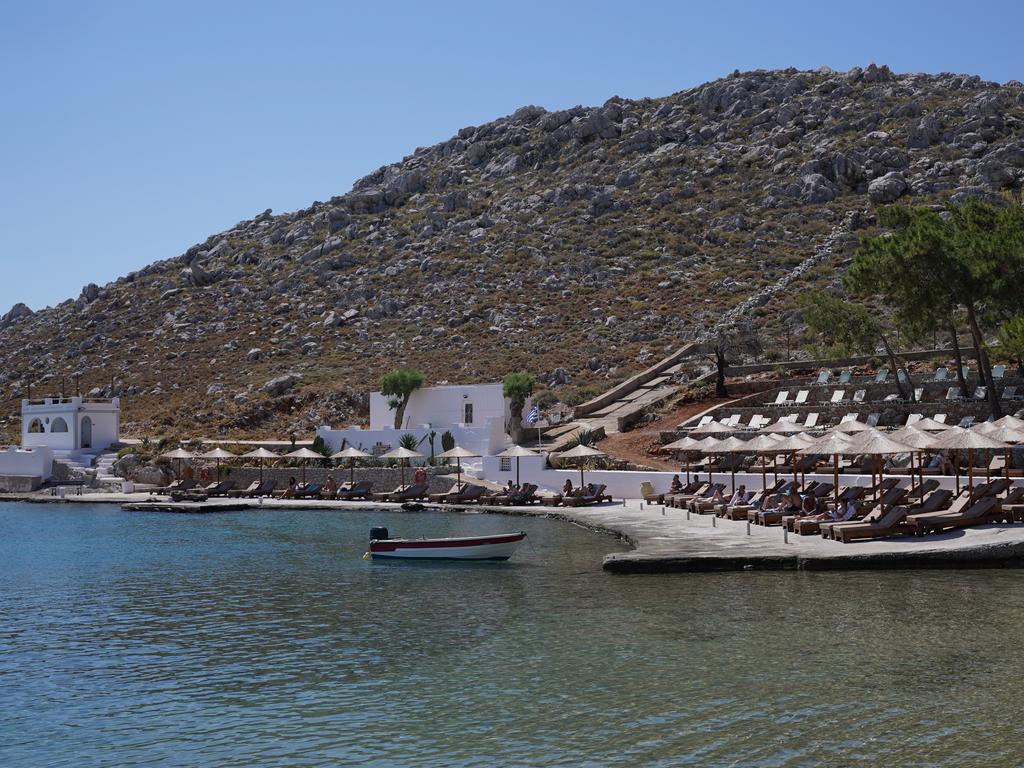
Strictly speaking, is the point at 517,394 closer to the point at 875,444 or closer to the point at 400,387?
the point at 400,387

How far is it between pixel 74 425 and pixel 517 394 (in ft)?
85.2

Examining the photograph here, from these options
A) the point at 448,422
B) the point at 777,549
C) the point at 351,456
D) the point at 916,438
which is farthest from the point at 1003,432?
the point at 448,422

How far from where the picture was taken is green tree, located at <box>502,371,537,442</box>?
4672 centimetres

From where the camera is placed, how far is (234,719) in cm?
1120

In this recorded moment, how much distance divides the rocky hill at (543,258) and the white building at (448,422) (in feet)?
28.0

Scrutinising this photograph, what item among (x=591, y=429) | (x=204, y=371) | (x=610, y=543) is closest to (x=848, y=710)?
(x=610, y=543)

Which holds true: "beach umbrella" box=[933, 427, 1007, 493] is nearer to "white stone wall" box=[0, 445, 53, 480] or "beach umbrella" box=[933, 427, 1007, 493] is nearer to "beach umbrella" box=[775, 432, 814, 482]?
"beach umbrella" box=[775, 432, 814, 482]

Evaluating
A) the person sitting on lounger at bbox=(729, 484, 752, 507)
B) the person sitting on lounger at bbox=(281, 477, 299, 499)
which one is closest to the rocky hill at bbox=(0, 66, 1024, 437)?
the person sitting on lounger at bbox=(281, 477, 299, 499)

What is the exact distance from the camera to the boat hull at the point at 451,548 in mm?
22594

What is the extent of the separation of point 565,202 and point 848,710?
8266 centimetres

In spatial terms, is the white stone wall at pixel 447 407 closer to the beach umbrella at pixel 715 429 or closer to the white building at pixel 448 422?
the white building at pixel 448 422

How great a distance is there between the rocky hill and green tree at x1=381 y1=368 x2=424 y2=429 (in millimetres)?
10426

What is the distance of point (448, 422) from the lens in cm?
4825

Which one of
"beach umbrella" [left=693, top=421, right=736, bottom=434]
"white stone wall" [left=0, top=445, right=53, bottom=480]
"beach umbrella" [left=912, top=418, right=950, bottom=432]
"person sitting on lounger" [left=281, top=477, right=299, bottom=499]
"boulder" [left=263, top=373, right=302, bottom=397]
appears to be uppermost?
"boulder" [left=263, top=373, right=302, bottom=397]
